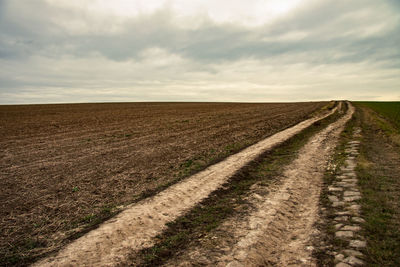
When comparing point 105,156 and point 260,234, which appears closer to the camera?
point 260,234

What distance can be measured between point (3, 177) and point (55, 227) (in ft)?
16.5

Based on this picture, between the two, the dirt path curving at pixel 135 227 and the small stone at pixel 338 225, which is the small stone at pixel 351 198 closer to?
the small stone at pixel 338 225

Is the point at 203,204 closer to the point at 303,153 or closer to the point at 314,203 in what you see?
the point at 314,203

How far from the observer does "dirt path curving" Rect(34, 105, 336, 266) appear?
3.81m

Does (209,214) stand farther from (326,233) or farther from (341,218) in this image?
(341,218)

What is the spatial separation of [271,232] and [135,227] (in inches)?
100

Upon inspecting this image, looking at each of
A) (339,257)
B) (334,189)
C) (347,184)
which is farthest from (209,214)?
(347,184)

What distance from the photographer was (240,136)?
609 inches

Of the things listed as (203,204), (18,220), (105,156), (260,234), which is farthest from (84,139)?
(260,234)

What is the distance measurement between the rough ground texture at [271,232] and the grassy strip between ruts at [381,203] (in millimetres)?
913

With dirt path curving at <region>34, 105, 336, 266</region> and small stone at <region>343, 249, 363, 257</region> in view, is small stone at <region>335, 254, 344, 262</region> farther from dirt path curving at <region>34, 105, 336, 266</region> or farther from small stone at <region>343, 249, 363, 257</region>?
→ dirt path curving at <region>34, 105, 336, 266</region>

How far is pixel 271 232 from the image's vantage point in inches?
174

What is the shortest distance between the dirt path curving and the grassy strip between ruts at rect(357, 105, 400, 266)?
346 centimetres

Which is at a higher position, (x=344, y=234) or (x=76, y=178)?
(x=344, y=234)
